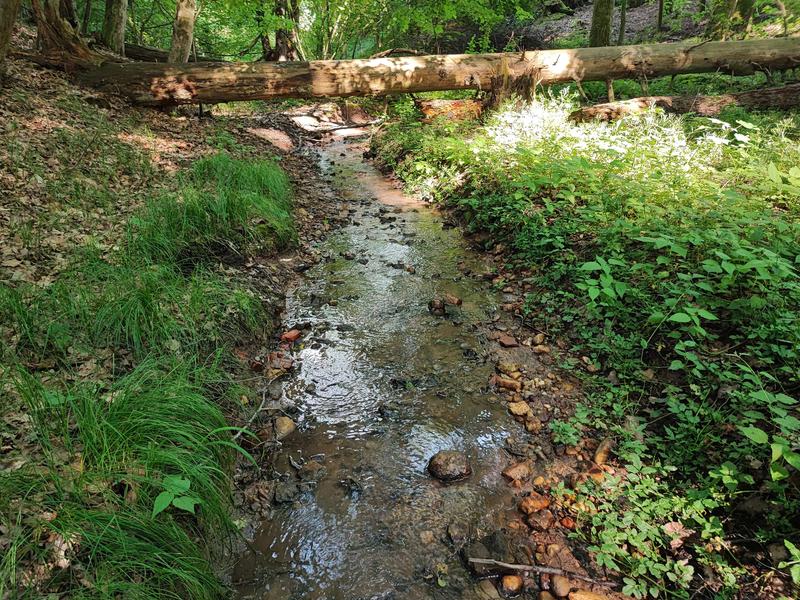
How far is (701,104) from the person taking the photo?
9.52 metres

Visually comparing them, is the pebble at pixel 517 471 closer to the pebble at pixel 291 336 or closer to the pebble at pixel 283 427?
the pebble at pixel 283 427

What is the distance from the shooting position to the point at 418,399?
3.71 metres

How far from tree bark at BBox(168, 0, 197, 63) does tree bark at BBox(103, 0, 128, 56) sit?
1590 mm

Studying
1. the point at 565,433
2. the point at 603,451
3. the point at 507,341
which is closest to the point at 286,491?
the point at 565,433

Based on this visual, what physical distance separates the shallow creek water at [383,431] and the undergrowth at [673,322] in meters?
0.71

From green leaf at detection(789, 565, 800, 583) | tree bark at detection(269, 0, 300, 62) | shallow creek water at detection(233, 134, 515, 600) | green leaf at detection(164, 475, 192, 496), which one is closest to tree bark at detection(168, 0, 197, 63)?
shallow creek water at detection(233, 134, 515, 600)

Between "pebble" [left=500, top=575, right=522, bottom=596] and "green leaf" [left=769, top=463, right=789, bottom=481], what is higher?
"green leaf" [left=769, top=463, right=789, bottom=481]

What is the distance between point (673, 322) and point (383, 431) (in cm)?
253

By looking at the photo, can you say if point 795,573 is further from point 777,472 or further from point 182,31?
point 182,31

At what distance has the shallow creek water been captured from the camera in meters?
2.47

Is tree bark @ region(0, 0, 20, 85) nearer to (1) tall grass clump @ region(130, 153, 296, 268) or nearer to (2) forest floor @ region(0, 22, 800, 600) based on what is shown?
(2) forest floor @ region(0, 22, 800, 600)

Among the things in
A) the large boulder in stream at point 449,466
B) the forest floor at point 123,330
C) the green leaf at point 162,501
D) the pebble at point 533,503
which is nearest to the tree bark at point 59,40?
the forest floor at point 123,330

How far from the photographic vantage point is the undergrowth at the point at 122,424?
6.46ft

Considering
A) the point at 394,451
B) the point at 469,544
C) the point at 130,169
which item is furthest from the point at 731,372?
the point at 130,169
